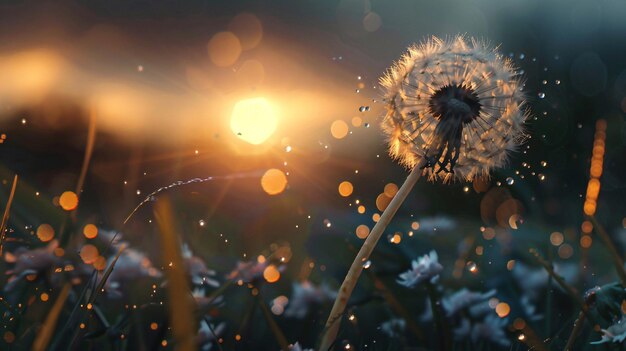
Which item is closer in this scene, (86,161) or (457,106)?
(86,161)

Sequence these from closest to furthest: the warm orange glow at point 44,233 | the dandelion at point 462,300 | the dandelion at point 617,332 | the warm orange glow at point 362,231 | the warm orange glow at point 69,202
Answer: the dandelion at point 617,332 < the warm orange glow at point 69,202 < the warm orange glow at point 44,233 < the dandelion at point 462,300 < the warm orange glow at point 362,231

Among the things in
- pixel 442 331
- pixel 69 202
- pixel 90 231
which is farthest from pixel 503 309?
pixel 69 202

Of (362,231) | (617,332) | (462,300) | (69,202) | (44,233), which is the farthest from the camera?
Result: (362,231)

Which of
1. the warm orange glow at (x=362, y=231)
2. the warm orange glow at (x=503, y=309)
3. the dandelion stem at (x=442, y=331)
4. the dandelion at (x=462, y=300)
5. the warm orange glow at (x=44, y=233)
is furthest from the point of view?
the warm orange glow at (x=362, y=231)

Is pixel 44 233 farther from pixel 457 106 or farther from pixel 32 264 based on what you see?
pixel 457 106

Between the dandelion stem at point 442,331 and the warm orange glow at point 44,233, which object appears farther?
the warm orange glow at point 44,233

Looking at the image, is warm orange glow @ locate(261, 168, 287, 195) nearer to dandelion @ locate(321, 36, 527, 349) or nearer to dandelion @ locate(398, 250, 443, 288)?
dandelion @ locate(321, 36, 527, 349)

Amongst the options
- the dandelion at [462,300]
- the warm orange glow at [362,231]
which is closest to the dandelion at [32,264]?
the dandelion at [462,300]

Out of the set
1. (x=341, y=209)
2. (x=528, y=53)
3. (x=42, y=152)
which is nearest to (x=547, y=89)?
(x=528, y=53)

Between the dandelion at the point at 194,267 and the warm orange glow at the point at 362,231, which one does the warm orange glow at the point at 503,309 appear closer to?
the warm orange glow at the point at 362,231
